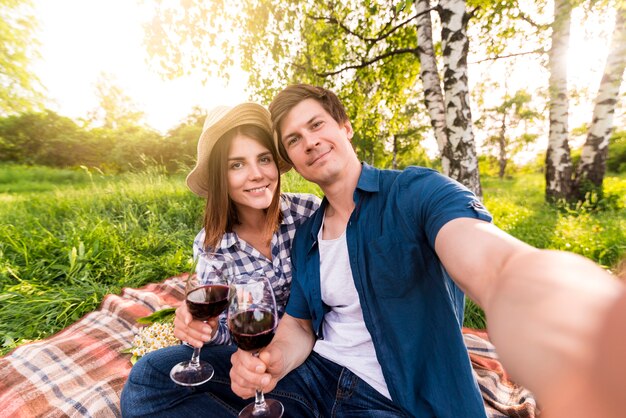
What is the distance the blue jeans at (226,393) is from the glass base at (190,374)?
0.05 m

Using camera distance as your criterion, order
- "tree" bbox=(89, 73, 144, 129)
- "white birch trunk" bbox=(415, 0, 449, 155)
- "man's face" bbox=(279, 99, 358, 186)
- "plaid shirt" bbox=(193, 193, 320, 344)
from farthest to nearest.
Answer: "tree" bbox=(89, 73, 144, 129)
"white birch trunk" bbox=(415, 0, 449, 155)
"plaid shirt" bbox=(193, 193, 320, 344)
"man's face" bbox=(279, 99, 358, 186)

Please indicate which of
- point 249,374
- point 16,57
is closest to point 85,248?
point 249,374

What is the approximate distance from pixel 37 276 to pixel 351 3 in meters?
6.53

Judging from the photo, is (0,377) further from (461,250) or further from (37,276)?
(461,250)

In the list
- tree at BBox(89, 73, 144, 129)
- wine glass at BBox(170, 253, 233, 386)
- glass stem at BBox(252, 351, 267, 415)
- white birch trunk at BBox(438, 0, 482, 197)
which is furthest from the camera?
tree at BBox(89, 73, 144, 129)

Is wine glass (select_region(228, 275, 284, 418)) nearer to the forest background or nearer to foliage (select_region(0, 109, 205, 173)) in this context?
the forest background

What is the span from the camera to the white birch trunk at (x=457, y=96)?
4066 millimetres

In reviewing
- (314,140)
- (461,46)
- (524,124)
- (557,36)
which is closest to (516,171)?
(524,124)

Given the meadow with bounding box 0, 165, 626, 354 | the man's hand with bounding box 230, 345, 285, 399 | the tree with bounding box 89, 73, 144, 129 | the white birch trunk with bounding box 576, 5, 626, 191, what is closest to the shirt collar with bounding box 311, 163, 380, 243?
the man's hand with bounding box 230, 345, 285, 399

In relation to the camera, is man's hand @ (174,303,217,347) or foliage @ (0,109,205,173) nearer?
man's hand @ (174,303,217,347)

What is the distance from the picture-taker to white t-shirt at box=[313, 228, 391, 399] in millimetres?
1612

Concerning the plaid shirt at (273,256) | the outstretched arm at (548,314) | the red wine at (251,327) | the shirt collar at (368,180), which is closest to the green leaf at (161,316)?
the plaid shirt at (273,256)

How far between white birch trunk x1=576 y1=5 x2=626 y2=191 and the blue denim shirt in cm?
730

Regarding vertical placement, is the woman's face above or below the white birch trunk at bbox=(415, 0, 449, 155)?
below
